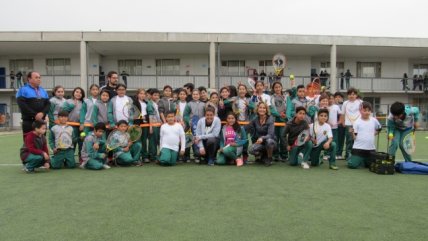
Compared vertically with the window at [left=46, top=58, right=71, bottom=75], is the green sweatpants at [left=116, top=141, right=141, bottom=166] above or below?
below

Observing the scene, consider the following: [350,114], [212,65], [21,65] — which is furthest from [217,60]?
[350,114]

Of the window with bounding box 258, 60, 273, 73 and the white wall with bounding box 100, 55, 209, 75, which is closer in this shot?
the white wall with bounding box 100, 55, 209, 75

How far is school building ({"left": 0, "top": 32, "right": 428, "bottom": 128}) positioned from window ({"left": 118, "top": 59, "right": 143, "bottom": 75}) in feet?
0.22

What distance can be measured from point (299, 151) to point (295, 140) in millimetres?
232

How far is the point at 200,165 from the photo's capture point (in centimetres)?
742

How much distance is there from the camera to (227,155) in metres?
7.41

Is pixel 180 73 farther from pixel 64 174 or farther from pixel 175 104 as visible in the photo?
pixel 64 174

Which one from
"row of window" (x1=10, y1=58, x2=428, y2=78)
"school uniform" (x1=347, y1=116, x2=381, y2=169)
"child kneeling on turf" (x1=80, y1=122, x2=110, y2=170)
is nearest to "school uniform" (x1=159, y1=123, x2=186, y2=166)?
"child kneeling on turf" (x1=80, y1=122, x2=110, y2=170)

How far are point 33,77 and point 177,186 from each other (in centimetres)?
356

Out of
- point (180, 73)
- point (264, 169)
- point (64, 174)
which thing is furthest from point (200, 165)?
point (180, 73)

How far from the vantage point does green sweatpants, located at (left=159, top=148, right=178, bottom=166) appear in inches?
285

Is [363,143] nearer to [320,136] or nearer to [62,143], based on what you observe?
[320,136]

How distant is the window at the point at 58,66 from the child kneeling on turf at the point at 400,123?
22.9 meters

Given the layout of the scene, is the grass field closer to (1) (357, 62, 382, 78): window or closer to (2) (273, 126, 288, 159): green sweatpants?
(2) (273, 126, 288, 159): green sweatpants
